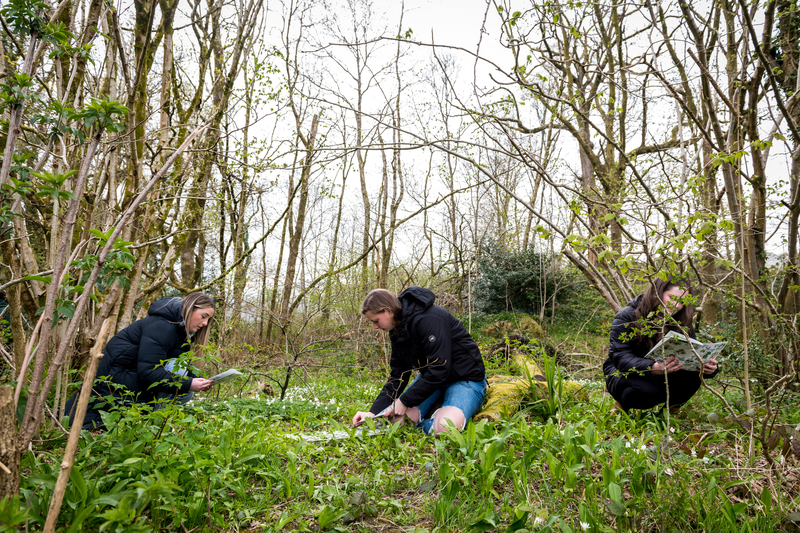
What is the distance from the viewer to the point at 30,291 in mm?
3174

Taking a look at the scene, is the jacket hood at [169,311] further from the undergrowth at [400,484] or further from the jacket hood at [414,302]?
the jacket hood at [414,302]

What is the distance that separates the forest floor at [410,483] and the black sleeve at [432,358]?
1.60ft

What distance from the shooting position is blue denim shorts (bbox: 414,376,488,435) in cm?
341

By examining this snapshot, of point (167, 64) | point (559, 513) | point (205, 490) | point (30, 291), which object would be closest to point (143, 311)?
point (30, 291)

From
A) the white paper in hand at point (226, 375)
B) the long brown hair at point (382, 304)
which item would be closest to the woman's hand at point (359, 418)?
the long brown hair at point (382, 304)

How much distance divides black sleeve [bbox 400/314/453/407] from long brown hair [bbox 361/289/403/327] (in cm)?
20

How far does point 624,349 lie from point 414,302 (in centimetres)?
179

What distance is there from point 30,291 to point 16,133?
6.58ft

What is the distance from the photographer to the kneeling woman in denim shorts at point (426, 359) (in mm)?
3420

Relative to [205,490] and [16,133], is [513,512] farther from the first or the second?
[16,133]

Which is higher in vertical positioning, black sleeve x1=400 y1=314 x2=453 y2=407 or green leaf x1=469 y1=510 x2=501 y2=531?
black sleeve x1=400 y1=314 x2=453 y2=407

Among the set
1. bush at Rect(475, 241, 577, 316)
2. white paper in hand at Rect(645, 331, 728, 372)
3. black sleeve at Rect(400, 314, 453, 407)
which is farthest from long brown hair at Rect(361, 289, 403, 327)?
bush at Rect(475, 241, 577, 316)

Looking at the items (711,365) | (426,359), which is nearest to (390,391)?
(426,359)

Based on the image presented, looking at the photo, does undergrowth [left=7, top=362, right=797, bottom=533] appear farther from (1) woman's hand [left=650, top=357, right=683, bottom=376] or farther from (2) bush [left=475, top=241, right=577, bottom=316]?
(2) bush [left=475, top=241, right=577, bottom=316]
